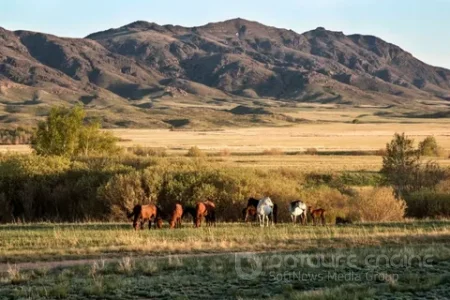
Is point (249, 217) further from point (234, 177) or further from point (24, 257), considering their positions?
point (24, 257)

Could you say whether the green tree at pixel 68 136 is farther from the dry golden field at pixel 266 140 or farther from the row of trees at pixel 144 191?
the dry golden field at pixel 266 140

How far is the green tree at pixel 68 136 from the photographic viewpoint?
5338cm

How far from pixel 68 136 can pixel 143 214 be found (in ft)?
103

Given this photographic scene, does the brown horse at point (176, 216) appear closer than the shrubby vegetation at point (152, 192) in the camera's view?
Yes

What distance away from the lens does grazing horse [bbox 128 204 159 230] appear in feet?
78.5

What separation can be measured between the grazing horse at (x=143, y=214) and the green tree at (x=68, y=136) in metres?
28.8

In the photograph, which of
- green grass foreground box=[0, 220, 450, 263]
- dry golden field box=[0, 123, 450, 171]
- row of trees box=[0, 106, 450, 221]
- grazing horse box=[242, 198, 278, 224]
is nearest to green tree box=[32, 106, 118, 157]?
dry golden field box=[0, 123, 450, 171]

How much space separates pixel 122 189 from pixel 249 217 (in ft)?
20.7

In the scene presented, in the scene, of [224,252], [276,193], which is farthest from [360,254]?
[276,193]

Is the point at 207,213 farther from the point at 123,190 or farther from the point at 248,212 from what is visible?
the point at 123,190

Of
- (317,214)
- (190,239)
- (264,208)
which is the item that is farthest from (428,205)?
(190,239)

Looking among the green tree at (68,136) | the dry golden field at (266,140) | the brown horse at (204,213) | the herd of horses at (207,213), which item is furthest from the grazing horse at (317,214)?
the dry golden field at (266,140)

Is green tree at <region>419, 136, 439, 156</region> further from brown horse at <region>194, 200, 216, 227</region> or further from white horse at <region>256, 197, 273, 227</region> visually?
brown horse at <region>194, 200, 216, 227</region>

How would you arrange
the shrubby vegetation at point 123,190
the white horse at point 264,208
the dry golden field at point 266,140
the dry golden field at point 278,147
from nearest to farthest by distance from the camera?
1. the white horse at point 264,208
2. the shrubby vegetation at point 123,190
3. the dry golden field at point 278,147
4. the dry golden field at point 266,140
